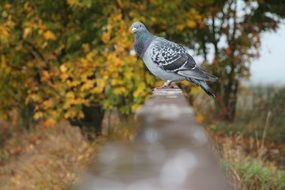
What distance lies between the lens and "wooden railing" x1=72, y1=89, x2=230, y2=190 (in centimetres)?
271

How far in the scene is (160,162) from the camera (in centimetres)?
283

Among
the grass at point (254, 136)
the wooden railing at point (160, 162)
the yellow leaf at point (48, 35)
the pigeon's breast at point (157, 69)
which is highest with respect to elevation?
the wooden railing at point (160, 162)

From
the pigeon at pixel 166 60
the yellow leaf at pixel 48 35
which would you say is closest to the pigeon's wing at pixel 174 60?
the pigeon at pixel 166 60

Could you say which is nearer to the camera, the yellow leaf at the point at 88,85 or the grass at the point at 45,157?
the grass at the point at 45,157

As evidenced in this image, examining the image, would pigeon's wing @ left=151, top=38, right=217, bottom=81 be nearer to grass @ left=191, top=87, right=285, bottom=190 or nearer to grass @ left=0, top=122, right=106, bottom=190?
grass @ left=0, top=122, right=106, bottom=190

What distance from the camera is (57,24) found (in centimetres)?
995

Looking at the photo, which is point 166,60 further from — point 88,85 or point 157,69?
point 88,85

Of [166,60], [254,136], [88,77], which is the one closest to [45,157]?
[88,77]

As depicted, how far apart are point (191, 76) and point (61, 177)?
3912 millimetres

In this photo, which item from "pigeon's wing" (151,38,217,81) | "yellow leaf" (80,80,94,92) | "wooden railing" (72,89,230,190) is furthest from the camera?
"yellow leaf" (80,80,94,92)

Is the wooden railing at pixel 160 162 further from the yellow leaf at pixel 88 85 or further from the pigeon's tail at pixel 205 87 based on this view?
the yellow leaf at pixel 88 85

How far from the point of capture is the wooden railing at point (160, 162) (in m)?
2.71

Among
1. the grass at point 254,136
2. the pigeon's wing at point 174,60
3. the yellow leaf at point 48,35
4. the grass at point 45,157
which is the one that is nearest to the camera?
the pigeon's wing at point 174,60

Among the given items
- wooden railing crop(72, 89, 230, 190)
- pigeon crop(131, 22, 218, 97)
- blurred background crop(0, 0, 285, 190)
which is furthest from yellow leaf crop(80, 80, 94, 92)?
wooden railing crop(72, 89, 230, 190)
